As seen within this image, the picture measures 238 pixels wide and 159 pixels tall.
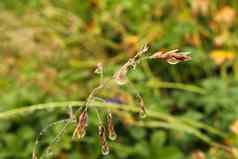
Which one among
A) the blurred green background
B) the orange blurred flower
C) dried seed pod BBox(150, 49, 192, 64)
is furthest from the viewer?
the orange blurred flower

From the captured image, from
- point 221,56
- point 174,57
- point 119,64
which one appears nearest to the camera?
point 174,57

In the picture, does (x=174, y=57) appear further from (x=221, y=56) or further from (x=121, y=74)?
(x=221, y=56)

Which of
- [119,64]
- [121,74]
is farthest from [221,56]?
[121,74]

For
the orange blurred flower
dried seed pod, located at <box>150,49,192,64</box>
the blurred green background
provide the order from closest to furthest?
dried seed pod, located at <box>150,49,192,64</box> < the blurred green background < the orange blurred flower

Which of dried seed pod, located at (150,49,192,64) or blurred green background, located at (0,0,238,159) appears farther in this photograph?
blurred green background, located at (0,0,238,159)

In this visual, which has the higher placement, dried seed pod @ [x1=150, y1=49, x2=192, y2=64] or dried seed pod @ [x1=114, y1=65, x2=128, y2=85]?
dried seed pod @ [x1=150, y1=49, x2=192, y2=64]

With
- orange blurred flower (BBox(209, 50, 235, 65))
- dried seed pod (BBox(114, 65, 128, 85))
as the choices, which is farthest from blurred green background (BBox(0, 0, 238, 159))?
dried seed pod (BBox(114, 65, 128, 85))

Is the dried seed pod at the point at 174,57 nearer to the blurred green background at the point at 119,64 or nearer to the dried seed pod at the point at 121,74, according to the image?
the dried seed pod at the point at 121,74

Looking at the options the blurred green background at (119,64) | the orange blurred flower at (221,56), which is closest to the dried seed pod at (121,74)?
the blurred green background at (119,64)

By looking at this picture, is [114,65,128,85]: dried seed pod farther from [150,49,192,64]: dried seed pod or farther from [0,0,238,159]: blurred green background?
[0,0,238,159]: blurred green background
